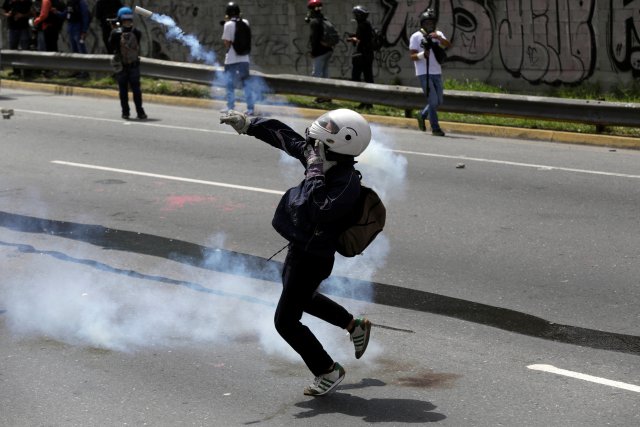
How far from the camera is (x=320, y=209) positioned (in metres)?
5.65

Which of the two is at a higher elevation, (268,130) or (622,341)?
(268,130)

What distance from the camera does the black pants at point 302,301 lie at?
590 cm

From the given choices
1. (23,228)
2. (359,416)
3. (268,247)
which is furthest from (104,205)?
(359,416)

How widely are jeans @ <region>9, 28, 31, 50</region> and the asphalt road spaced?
10293 millimetres

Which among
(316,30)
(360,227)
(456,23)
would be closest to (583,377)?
(360,227)

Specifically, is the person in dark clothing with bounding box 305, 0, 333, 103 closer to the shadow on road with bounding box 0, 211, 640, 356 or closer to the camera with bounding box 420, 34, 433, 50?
the camera with bounding box 420, 34, 433, 50

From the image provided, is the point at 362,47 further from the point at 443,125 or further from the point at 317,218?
the point at 317,218

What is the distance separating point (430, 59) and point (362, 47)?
3009mm

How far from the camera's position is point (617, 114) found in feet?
51.4

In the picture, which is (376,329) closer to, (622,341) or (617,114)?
(622,341)

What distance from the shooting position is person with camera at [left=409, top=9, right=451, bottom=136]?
16.0 m

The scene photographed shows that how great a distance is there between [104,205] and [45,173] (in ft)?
6.31

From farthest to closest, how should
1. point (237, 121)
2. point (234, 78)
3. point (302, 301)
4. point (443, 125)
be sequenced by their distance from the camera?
1. point (234, 78)
2. point (443, 125)
3. point (237, 121)
4. point (302, 301)

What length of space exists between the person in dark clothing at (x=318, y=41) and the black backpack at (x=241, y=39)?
185cm
